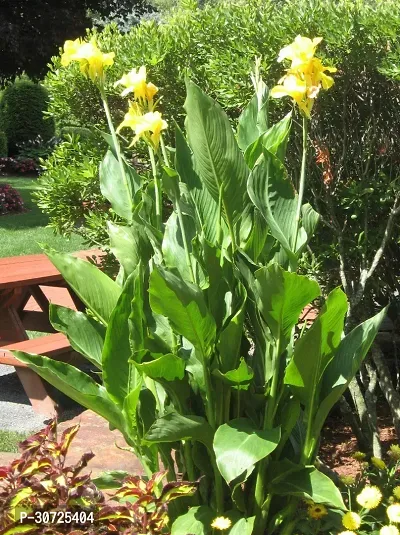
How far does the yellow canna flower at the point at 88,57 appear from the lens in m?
2.64

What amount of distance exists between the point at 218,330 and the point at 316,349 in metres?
0.34

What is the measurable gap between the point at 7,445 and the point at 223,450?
7.99 feet

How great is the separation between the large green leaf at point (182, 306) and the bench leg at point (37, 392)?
2.73m

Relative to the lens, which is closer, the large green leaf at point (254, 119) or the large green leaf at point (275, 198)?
the large green leaf at point (275, 198)

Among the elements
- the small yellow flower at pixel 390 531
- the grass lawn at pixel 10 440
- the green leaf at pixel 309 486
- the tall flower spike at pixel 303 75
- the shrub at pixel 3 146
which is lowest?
the grass lawn at pixel 10 440

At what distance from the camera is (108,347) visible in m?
2.61

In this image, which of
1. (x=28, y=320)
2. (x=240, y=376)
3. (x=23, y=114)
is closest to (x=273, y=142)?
(x=240, y=376)

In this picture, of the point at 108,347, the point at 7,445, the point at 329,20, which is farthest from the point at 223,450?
the point at 7,445

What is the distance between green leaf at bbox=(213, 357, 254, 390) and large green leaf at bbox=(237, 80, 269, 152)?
92 centimetres

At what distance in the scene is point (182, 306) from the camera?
7.72 feet

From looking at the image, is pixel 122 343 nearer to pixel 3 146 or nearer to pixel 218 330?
pixel 218 330

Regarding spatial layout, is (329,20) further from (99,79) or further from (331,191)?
(99,79)

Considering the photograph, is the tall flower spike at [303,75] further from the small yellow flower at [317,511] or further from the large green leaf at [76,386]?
the small yellow flower at [317,511]

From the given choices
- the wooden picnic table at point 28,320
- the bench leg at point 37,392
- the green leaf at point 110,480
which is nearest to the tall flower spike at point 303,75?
the green leaf at point 110,480
